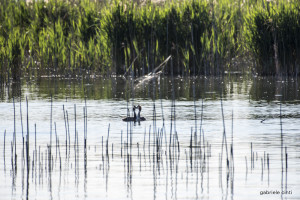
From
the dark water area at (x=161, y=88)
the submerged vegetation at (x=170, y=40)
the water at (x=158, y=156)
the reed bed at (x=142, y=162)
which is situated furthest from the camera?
the submerged vegetation at (x=170, y=40)

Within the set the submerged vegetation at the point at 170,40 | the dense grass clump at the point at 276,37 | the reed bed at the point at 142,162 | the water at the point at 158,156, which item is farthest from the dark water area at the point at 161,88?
the reed bed at the point at 142,162

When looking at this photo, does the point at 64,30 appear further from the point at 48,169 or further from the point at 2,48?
the point at 48,169

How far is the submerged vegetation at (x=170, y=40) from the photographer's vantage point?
23.9 meters

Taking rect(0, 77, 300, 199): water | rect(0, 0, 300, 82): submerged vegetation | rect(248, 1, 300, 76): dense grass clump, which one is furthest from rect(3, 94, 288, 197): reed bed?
rect(248, 1, 300, 76): dense grass clump

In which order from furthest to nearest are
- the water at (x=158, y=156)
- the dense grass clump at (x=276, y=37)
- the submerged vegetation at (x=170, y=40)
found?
the submerged vegetation at (x=170, y=40)
the dense grass clump at (x=276, y=37)
the water at (x=158, y=156)

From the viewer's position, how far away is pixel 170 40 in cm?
2544

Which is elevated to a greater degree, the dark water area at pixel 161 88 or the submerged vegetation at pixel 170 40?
the submerged vegetation at pixel 170 40

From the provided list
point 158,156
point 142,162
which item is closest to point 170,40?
point 158,156

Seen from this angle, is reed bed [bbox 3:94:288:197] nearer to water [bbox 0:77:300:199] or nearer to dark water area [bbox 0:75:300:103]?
water [bbox 0:77:300:199]

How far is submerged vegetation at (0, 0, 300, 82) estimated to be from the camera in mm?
23922

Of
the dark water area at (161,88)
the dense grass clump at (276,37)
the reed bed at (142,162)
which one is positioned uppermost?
the dense grass clump at (276,37)

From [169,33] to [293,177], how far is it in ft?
54.8

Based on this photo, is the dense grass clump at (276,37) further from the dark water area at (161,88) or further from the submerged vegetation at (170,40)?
the dark water area at (161,88)

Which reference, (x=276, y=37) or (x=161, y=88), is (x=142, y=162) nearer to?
(x=161, y=88)
